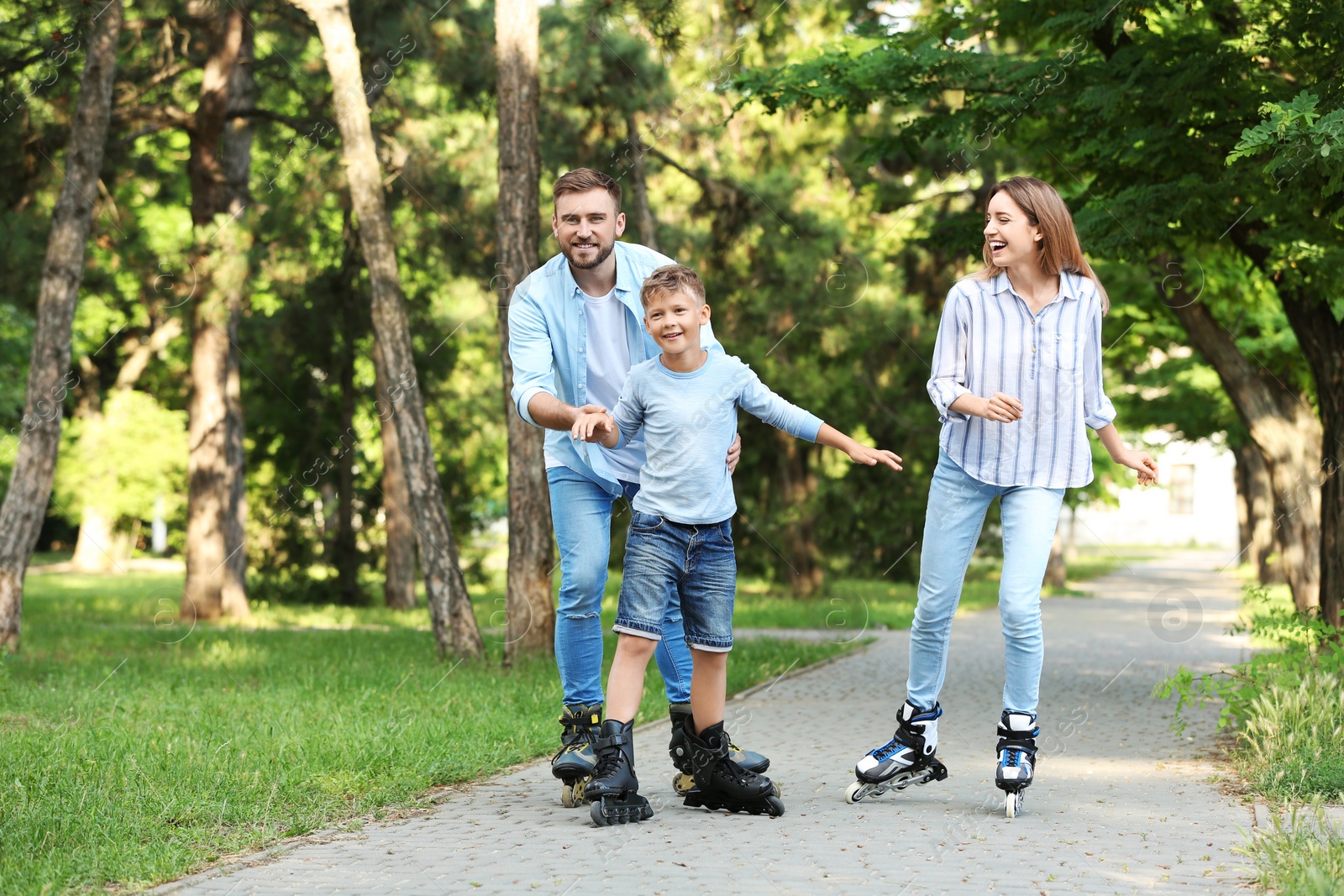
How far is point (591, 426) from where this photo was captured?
436 cm

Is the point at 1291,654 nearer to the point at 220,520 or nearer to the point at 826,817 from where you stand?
the point at 826,817

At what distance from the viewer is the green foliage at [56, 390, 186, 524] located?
106 ft

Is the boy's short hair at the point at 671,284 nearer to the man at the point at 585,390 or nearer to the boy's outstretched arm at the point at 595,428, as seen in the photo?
the man at the point at 585,390

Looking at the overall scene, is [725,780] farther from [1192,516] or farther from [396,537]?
[1192,516]

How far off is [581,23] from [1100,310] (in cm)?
1045

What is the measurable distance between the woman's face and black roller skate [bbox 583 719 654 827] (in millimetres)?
2164

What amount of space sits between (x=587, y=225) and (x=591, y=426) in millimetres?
939

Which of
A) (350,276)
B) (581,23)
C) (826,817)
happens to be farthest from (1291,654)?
(350,276)

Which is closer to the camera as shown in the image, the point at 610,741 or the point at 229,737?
the point at 610,741

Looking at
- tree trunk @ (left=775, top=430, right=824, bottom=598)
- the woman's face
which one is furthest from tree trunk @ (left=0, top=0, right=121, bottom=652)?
tree trunk @ (left=775, top=430, right=824, bottom=598)

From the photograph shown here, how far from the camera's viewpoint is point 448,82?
1648 cm

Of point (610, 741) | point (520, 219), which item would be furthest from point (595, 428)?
point (520, 219)

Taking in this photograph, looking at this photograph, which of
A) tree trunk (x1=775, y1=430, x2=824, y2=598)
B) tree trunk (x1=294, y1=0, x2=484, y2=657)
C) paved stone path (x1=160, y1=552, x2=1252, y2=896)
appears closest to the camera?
paved stone path (x1=160, y1=552, x2=1252, y2=896)

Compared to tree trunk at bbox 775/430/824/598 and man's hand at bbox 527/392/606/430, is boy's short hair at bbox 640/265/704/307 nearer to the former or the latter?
man's hand at bbox 527/392/606/430
